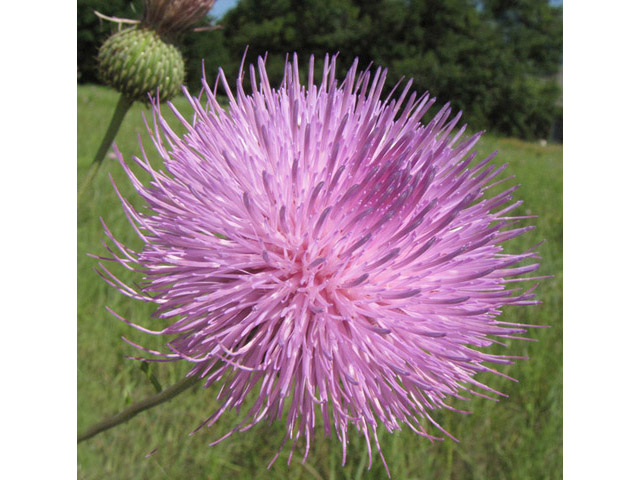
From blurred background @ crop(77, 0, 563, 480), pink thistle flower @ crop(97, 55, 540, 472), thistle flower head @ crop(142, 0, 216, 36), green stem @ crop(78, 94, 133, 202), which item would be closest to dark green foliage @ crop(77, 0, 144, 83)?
blurred background @ crop(77, 0, 563, 480)

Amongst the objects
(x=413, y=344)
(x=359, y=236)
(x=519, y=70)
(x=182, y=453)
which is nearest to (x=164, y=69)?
(x=359, y=236)

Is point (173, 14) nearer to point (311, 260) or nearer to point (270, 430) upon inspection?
point (311, 260)

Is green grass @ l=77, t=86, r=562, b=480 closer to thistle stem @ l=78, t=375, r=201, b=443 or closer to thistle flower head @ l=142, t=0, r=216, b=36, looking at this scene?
thistle flower head @ l=142, t=0, r=216, b=36

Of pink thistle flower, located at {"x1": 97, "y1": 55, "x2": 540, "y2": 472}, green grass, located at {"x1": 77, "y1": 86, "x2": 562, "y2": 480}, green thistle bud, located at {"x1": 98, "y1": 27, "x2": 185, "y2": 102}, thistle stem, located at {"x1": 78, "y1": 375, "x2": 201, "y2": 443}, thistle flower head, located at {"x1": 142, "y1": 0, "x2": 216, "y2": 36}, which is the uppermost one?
thistle flower head, located at {"x1": 142, "y1": 0, "x2": 216, "y2": 36}

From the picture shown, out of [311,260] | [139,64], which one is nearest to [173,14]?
[139,64]

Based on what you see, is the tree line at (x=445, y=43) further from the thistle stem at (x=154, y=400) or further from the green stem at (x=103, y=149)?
the thistle stem at (x=154, y=400)

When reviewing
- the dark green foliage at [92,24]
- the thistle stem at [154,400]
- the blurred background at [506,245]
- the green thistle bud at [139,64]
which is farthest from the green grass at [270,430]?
the thistle stem at [154,400]
